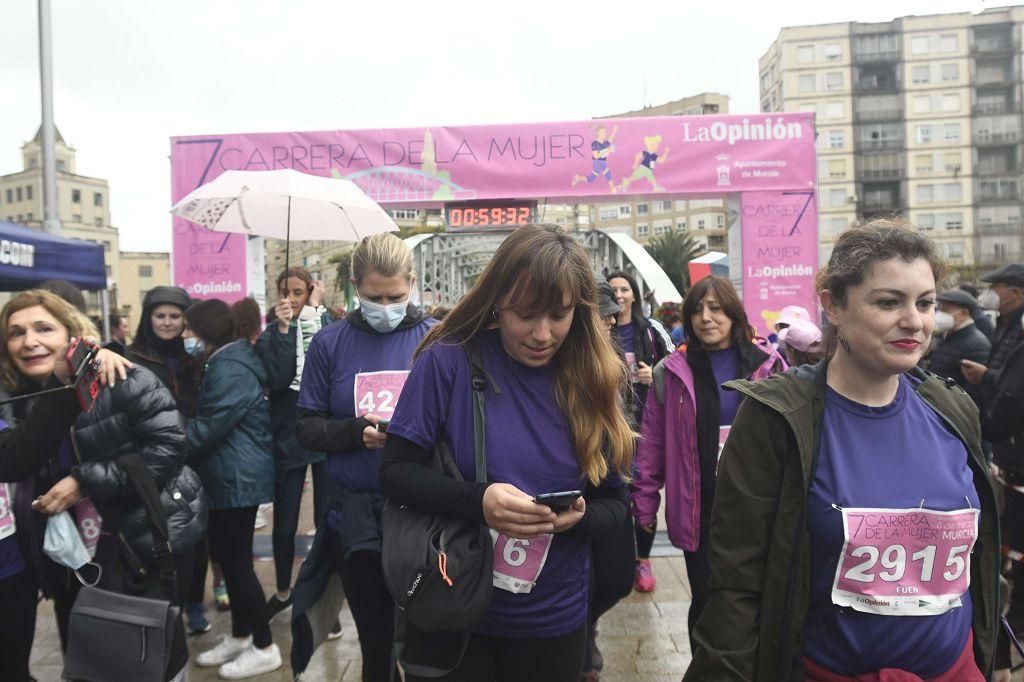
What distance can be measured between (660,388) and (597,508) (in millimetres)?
1649

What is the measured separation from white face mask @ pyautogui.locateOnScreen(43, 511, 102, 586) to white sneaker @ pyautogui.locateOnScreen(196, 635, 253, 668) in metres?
1.38

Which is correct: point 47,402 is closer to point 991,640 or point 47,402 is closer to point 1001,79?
point 991,640

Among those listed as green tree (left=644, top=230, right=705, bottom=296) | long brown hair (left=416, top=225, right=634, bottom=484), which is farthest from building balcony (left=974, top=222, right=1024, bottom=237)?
long brown hair (left=416, top=225, right=634, bottom=484)

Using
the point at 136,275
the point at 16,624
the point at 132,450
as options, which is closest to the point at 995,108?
the point at 132,450

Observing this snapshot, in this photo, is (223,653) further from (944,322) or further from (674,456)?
(944,322)

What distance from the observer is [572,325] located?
2221 mm

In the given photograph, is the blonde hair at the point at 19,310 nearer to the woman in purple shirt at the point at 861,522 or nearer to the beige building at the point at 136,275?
the woman in purple shirt at the point at 861,522

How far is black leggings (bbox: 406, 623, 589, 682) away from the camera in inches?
83.4

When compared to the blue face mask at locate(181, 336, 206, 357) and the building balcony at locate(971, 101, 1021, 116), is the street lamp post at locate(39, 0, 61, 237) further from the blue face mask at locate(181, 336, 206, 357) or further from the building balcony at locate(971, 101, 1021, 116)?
the building balcony at locate(971, 101, 1021, 116)

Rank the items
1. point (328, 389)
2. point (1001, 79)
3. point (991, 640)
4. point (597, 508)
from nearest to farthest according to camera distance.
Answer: point (991, 640)
point (597, 508)
point (328, 389)
point (1001, 79)

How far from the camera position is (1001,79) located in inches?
3022

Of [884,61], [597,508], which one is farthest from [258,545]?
[884,61]

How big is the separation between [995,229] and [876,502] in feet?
287

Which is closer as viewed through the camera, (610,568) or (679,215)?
(610,568)
